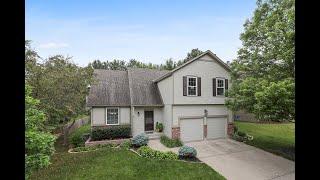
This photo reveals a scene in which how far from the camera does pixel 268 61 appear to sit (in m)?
14.7

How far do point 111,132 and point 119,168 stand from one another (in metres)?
5.99

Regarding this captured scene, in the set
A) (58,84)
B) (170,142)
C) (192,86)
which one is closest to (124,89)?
(58,84)

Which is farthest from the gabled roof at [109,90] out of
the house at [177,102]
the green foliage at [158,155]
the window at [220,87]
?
the window at [220,87]

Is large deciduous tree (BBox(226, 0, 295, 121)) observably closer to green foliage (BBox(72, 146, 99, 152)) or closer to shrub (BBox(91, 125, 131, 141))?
shrub (BBox(91, 125, 131, 141))

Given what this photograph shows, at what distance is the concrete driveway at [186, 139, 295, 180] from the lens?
11.1 m

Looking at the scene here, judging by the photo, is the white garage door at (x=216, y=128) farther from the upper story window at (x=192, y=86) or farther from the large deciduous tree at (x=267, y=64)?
the large deciduous tree at (x=267, y=64)

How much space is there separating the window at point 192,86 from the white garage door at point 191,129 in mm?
2135

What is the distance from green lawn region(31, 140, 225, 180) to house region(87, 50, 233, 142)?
16.2 ft

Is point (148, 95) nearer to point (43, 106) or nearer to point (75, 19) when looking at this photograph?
point (43, 106)

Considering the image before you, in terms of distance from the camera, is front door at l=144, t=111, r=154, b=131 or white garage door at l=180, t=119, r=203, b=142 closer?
white garage door at l=180, t=119, r=203, b=142

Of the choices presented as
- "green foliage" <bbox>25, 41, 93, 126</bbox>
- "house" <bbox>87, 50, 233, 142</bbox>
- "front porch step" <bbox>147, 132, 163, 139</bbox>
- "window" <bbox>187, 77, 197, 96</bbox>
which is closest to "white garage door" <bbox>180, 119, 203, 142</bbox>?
"house" <bbox>87, 50, 233, 142</bbox>

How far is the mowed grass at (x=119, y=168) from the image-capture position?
10633 mm

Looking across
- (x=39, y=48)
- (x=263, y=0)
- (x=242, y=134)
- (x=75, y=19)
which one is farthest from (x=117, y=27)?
(x=242, y=134)
